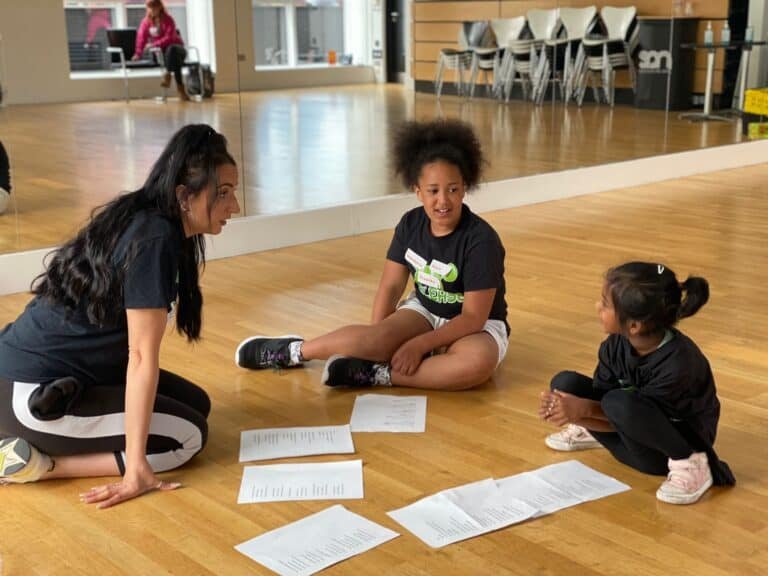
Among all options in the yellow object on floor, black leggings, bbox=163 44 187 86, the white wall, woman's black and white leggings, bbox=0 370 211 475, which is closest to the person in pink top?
black leggings, bbox=163 44 187 86

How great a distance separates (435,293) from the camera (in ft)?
10.4

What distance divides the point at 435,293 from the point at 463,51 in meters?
3.07

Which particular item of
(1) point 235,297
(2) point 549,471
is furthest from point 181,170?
(1) point 235,297

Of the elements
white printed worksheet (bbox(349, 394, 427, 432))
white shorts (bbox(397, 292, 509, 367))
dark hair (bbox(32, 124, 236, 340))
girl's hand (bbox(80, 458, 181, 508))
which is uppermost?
→ dark hair (bbox(32, 124, 236, 340))

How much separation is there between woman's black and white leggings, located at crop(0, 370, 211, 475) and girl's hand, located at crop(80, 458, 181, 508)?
0.10 m

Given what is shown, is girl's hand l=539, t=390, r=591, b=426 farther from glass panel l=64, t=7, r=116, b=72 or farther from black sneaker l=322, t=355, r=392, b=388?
glass panel l=64, t=7, r=116, b=72

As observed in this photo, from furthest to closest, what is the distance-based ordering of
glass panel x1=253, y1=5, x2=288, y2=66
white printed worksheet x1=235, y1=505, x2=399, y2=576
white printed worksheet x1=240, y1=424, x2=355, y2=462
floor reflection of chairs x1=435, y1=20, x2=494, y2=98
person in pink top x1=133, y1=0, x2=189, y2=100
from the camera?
floor reflection of chairs x1=435, y1=20, x2=494, y2=98 → glass panel x1=253, y1=5, x2=288, y2=66 → person in pink top x1=133, y1=0, x2=189, y2=100 → white printed worksheet x1=240, y1=424, x2=355, y2=462 → white printed worksheet x1=235, y1=505, x2=399, y2=576

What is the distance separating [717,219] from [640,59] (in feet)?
5.36

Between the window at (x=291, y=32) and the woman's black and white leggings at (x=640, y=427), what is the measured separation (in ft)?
9.70

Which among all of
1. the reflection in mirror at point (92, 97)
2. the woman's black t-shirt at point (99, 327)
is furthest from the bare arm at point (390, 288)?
the reflection in mirror at point (92, 97)

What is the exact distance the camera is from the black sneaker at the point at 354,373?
3.10m

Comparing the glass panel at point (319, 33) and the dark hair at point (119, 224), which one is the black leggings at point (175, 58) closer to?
the glass panel at point (319, 33)

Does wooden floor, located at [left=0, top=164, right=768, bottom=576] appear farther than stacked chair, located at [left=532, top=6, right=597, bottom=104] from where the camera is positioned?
No

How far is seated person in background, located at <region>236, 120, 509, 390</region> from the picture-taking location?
3.00 meters
